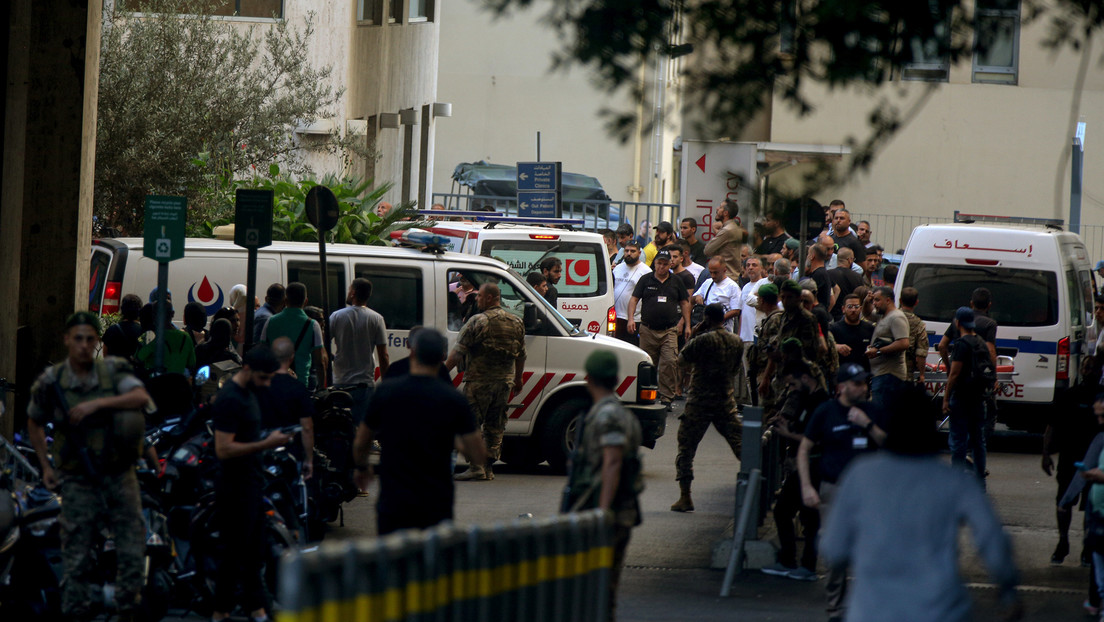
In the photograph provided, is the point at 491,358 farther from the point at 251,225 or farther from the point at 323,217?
the point at 251,225

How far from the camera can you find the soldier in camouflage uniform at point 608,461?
7020mm

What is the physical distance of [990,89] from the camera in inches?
1161

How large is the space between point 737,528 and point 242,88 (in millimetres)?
12801

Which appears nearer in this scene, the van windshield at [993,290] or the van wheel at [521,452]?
the van wheel at [521,452]

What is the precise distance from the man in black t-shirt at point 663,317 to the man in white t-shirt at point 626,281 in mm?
961

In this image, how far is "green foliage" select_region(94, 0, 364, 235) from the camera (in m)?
18.3

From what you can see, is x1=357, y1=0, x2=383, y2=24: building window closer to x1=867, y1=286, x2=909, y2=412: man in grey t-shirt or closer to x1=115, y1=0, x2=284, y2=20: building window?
x1=115, y1=0, x2=284, y2=20: building window

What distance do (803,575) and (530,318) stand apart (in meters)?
4.49

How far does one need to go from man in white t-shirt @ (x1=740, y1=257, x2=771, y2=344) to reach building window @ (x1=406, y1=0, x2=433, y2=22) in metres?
14.1

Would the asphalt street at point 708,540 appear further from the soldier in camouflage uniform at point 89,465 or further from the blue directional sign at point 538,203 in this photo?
the blue directional sign at point 538,203

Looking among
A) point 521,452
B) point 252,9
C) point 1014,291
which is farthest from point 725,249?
point 252,9

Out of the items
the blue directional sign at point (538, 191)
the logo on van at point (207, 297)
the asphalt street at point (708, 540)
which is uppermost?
the blue directional sign at point (538, 191)

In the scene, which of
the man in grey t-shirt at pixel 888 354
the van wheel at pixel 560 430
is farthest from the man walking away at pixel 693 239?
the van wheel at pixel 560 430

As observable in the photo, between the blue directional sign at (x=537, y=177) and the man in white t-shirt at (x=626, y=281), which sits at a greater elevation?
the blue directional sign at (x=537, y=177)
